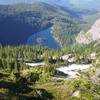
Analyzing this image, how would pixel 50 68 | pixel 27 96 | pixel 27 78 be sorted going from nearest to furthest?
pixel 27 96
pixel 27 78
pixel 50 68

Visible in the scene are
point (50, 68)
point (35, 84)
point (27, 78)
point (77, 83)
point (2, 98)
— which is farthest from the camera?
point (50, 68)

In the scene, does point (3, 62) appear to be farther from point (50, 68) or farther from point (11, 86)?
point (11, 86)

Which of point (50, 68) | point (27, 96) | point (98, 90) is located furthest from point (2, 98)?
point (50, 68)

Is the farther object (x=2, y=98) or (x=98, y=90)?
(x=98, y=90)

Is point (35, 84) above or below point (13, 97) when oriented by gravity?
below

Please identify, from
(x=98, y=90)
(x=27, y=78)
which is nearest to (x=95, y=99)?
(x=98, y=90)

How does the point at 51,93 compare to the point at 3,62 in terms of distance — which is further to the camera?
the point at 3,62

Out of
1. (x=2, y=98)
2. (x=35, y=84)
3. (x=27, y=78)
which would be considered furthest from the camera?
(x=27, y=78)

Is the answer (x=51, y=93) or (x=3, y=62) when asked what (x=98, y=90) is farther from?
(x=3, y=62)

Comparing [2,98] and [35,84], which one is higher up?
[2,98]
